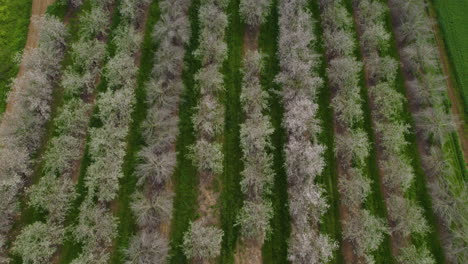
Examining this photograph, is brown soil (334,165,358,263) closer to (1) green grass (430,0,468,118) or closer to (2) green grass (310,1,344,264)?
(2) green grass (310,1,344,264)

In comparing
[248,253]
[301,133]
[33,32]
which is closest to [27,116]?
[33,32]

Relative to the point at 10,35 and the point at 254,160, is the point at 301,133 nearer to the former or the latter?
the point at 254,160

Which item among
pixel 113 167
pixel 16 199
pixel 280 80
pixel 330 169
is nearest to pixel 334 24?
Answer: pixel 280 80

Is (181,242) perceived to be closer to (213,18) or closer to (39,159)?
(39,159)

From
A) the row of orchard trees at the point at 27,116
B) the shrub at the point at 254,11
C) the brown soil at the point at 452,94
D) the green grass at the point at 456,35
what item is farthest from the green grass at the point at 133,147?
the green grass at the point at 456,35

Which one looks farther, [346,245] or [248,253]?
[346,245]

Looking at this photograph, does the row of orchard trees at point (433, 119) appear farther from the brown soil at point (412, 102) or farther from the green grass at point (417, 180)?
the green grass at point (417, 180)
